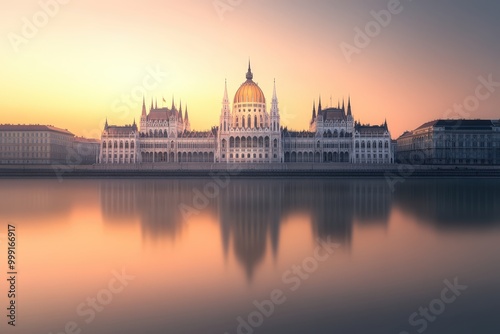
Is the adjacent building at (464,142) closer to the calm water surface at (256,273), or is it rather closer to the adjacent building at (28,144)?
the adjacent building at (28,144)

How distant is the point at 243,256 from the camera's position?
44.4 ft

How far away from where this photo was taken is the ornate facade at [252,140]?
10525 cm

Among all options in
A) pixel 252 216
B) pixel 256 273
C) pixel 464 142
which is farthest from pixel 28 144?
pixel 256 273

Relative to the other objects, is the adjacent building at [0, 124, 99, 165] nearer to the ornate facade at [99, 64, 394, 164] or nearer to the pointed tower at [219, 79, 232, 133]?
the ornate facade at [99, 64, 394, 164]

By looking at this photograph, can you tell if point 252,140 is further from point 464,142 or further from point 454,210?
point 454,210

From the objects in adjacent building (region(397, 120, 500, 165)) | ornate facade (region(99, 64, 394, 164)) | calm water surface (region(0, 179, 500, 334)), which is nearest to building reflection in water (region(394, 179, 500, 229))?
calm water surface (region(0, 179, 500, 334))

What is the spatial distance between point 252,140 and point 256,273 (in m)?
95.3

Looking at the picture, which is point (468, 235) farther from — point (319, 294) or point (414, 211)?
point (319, 294)

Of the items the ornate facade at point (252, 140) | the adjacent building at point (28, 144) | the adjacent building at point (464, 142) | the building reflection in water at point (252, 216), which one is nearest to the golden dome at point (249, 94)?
the ornate facade at point (252, 140)

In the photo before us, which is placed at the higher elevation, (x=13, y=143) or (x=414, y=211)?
(x=13, y=143)

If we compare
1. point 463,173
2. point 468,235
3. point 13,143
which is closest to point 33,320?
point 468,235

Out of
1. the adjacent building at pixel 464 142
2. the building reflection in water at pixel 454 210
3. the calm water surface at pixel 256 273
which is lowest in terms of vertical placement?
the calm water surface at pixel 256 273

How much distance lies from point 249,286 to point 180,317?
2.22 metres

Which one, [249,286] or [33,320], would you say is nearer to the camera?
[33,320]
